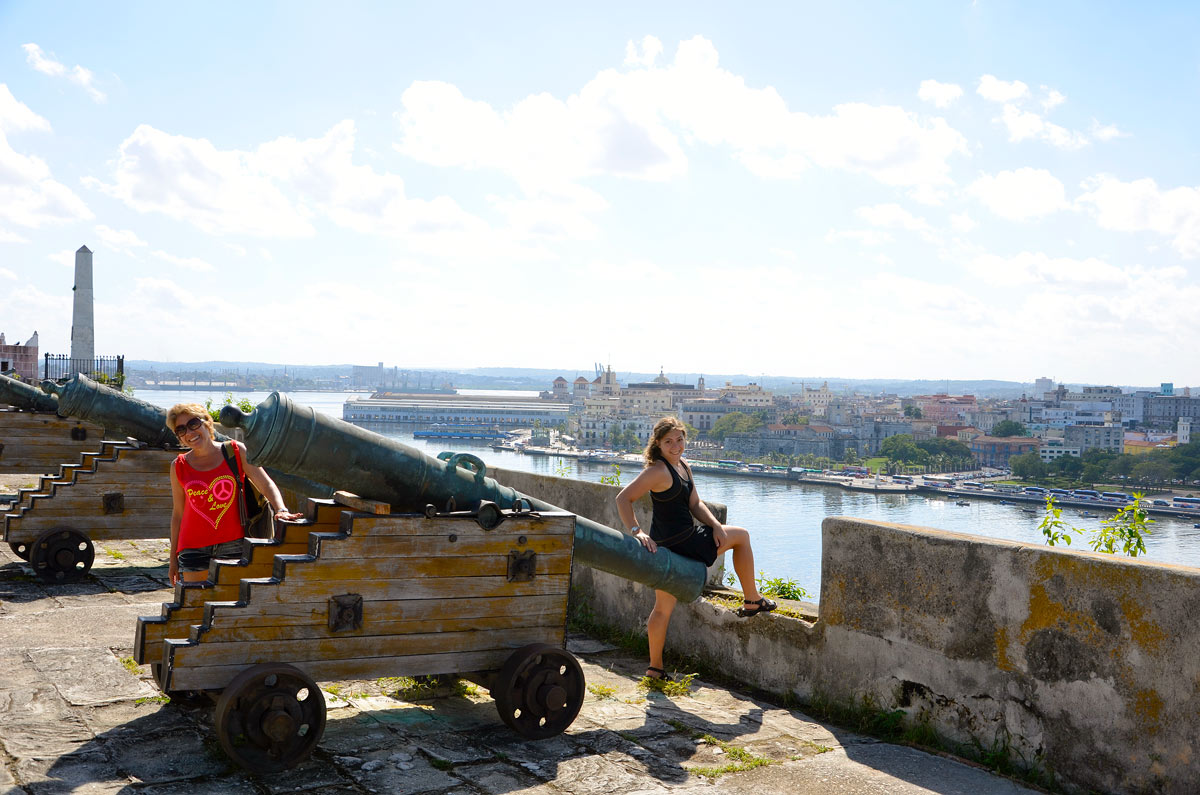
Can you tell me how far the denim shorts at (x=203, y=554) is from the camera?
326 centimetres

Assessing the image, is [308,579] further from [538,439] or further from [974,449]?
[974,449]

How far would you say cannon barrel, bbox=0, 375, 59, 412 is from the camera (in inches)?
272

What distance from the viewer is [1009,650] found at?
3.00m

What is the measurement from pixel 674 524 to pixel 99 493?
3486 mm

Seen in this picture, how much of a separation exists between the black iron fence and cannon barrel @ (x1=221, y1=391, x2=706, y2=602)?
6.14 m

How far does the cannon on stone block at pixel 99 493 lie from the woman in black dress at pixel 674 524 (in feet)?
5.68

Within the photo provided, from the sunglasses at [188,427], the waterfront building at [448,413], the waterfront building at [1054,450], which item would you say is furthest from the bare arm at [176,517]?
the waterfront building at [1054,450]

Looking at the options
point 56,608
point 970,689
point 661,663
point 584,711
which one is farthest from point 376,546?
point 56,608

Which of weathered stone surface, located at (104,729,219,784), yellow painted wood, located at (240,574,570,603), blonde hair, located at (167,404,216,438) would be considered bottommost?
weathered stone surface, located at (104,729,219,784)

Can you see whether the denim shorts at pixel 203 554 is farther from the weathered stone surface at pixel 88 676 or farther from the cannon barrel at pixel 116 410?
the cannon barrel at pixel 116 410

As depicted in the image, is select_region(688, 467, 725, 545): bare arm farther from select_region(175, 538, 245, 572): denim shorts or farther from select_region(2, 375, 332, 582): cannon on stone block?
select_region(2, 375, 332, 582): cannon on stone block

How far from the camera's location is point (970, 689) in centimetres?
310

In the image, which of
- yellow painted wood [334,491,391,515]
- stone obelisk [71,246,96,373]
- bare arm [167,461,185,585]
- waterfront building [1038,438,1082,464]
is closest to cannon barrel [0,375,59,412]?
bare arm [167,461,185,585]

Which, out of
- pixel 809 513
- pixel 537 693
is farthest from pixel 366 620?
pixel 809 513
